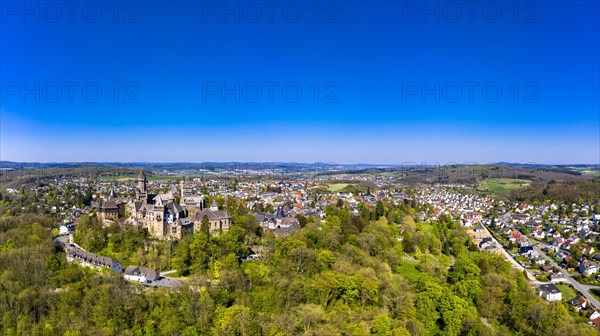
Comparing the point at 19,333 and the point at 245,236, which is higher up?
the point at 245,236

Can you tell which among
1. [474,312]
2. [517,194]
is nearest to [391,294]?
[474,312]

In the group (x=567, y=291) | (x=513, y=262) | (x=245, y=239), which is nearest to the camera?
(x=567, y=291)

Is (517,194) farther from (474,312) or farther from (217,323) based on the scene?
(217,323)

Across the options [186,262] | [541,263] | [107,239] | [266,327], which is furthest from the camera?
[541,263]

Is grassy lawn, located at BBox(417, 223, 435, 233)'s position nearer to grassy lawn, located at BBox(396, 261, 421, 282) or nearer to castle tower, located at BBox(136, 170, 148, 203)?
grassy lawn, located at BBox(396, 261, 421, 282)

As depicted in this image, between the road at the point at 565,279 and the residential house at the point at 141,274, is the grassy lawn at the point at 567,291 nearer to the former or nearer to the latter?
the road at the point at 565,279

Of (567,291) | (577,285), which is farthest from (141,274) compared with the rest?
(577,285)

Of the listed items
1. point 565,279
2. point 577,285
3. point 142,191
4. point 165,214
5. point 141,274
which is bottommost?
point 577,285

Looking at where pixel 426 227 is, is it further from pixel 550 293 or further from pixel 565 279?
pixel 550 293

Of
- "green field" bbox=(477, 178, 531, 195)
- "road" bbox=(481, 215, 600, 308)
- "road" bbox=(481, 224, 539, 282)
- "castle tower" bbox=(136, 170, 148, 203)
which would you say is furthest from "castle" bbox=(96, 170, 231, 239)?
"green field" bbox=(477, 178, 531, 195)
